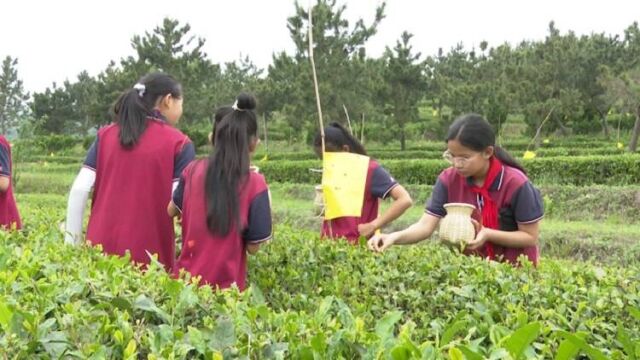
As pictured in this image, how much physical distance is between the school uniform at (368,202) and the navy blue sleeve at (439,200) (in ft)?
1.80

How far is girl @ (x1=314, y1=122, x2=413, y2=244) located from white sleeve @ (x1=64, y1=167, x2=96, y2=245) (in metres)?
1.26

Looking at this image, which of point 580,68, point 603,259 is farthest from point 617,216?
point 580,68

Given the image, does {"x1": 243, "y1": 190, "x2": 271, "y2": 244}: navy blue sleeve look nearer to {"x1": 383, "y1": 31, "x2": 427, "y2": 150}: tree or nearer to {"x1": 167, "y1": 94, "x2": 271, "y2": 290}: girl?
{"x1": 167, "y1": 94, "x2": 271, "y2": 290}: girl

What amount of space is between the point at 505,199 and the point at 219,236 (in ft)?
3.81

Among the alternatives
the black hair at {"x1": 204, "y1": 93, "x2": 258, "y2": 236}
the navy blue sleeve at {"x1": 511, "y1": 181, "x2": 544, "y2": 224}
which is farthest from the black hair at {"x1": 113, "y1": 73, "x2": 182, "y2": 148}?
the navy blue sleeve at {"x1": 511, "y1": 181, "x2": 544, "y2": 224}

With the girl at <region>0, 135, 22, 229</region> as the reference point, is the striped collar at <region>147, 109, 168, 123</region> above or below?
above

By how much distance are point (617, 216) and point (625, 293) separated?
7.70 meters

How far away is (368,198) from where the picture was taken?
11.8ft

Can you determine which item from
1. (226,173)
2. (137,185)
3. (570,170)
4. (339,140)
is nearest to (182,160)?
(137,185)

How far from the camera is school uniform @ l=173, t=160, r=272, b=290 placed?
2428mm

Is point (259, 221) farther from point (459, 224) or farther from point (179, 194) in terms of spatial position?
point (459, 224)

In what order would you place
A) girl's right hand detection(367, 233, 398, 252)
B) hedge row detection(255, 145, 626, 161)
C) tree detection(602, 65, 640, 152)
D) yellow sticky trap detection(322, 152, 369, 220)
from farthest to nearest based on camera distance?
tree detection(602, 65, 640, 152) < hedge row detection(255, 145, 626, 161) < yellow sticky trap detection(322, 152, 369, 220) < girl's right hand detection(367, 233, 398, 252)

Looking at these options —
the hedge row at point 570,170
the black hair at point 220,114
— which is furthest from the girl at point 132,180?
the hedge row at point 570,170

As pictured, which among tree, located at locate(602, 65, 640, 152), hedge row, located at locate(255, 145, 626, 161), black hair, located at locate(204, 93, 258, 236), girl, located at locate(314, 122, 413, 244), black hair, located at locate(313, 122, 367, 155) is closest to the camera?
black hair, located at locate(204, 93, 258, 236)
